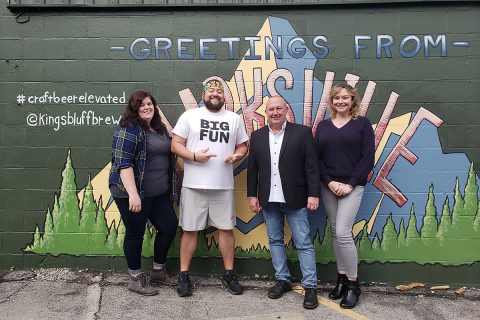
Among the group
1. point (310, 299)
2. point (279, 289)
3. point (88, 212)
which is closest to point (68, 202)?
point (88, 212)

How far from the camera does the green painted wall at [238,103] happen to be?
14.8 feet

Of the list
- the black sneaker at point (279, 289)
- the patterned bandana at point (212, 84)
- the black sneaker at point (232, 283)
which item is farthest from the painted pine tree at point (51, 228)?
the black sneaker at point (279, 289)

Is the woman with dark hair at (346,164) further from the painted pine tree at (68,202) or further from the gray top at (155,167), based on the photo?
the painted pine tree at (68,202)

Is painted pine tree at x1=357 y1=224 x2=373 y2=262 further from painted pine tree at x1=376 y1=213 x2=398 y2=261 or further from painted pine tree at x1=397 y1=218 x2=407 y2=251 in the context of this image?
painted pine tree at x1=397 y1=218 x2=407 y2=251

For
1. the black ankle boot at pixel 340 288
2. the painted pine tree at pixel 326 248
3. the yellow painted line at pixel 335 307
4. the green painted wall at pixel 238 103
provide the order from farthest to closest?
the painted pine tree at pixel 326 248 < the green painted wall at pixel 238 103 < the black ankle boot at pixel 340 288 < the yellow painted line at pixel 335 307

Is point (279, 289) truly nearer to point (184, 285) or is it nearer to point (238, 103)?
point (184, 285)

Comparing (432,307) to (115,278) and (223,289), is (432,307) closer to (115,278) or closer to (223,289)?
(223,289)

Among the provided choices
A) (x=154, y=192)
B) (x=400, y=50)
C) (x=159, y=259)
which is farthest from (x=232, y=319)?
(x=400, y=50)

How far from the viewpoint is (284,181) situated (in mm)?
4055

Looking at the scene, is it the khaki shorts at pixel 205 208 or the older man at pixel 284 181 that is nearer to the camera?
the older man at pixel 284 181

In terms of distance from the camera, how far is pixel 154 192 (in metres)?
4.15

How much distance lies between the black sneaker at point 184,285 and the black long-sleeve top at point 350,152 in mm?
1586

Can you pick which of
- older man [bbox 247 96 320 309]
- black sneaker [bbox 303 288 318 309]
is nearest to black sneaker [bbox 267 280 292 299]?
older man [bbox 247 96 320 309]

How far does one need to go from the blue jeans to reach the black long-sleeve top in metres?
0.45
